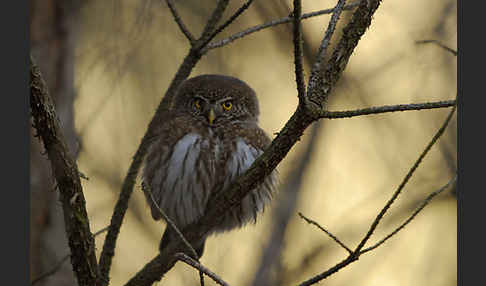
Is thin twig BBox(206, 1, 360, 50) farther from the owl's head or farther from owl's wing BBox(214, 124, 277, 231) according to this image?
the owl's head

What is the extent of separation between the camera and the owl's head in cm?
504

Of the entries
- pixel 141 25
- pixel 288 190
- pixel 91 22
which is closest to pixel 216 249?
pixel 288 190

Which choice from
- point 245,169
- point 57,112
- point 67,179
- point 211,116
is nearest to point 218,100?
point 211,116

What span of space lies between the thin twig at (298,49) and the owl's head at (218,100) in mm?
2384

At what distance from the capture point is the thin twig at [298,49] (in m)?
2.34

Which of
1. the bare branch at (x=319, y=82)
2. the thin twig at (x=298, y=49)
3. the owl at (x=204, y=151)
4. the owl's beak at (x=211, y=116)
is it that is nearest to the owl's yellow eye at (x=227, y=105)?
the owl at (x=204, y=151)

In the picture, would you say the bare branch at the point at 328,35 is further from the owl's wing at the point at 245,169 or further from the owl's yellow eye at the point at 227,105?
the owl's yellow eye at the point at 227,105

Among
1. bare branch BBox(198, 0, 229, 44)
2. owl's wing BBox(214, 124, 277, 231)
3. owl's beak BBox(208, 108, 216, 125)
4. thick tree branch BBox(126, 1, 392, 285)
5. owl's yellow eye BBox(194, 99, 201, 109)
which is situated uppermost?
owl's yellow eye BBox(194, 99, 201, 109)

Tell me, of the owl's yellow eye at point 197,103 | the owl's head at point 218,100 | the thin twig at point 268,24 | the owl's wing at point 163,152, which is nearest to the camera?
the thin twig at point 268,24

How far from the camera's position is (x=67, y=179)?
2.63 metres

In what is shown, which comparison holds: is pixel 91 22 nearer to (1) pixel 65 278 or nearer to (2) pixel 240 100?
(2) pixel 240 100

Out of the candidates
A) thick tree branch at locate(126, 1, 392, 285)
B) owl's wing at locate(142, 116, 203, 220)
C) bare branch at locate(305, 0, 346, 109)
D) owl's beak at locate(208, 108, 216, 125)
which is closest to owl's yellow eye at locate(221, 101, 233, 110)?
owl's beak at locate(208, 108, 216, 125)

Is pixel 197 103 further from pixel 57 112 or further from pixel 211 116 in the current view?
pixel 57 112

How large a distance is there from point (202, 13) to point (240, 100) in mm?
2613
